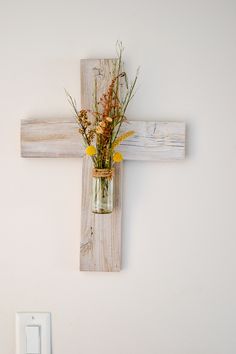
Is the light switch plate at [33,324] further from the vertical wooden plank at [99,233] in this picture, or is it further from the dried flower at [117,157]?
the dried flower at [117,157]

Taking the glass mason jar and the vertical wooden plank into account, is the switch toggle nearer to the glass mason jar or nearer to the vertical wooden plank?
the vertical wooden plank

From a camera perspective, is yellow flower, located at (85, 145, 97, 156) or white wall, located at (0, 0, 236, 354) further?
white wall, located at (0, 0, 236, 354)

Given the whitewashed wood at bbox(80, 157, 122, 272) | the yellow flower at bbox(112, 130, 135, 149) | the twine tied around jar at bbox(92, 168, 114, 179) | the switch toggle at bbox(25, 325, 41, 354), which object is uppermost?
the yellow flower at bbox(112, 130, 135, 149)

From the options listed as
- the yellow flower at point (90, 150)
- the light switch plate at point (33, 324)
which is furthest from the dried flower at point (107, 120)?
the light switch plate at point (33, 324)

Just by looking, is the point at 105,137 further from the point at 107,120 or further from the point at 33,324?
the point at 33,324

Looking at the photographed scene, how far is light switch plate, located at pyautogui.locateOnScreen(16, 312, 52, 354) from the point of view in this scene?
158 cm

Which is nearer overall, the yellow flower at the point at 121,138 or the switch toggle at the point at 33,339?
the yellow flower at the point at 121,138

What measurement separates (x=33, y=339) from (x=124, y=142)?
0.67 metres

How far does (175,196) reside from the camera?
154 centimetres

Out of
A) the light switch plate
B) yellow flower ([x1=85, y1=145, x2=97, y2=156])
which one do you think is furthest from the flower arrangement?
the light switch plate

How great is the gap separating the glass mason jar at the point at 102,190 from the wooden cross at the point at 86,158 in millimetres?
83

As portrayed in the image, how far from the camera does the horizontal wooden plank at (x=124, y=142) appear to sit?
1.48 metres

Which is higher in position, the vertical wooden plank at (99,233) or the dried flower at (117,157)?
the dried flower at (117,157)

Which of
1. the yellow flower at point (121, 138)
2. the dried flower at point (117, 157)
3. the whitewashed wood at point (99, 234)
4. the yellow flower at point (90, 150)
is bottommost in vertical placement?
the whitewashed wood at point (99, 234)
